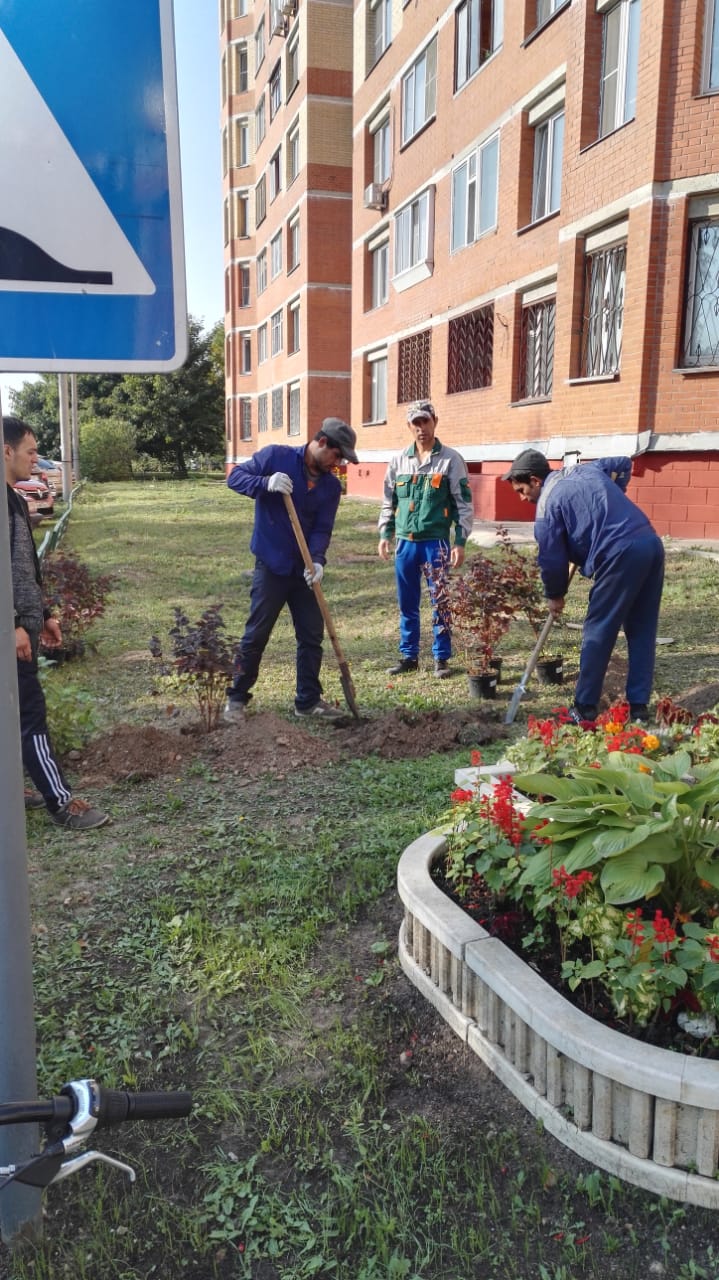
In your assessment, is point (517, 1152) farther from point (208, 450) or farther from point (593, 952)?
point (208, 450)

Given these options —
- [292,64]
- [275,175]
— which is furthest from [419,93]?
[275,175]

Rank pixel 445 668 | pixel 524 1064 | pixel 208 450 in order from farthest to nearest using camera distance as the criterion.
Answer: pixel 208 450 → pixel 445 668 → pixel 524 1064

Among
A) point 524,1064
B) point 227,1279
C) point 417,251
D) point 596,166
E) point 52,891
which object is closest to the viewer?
point 227,1279

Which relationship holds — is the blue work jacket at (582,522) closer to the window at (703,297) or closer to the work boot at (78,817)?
the work boot at (78,817)

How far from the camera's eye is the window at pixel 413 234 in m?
20.1

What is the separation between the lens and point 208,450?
197 feet

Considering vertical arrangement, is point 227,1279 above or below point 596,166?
below

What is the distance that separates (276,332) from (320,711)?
3168cm

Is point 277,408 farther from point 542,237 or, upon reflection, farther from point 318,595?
point 318,595

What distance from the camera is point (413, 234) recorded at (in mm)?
21297

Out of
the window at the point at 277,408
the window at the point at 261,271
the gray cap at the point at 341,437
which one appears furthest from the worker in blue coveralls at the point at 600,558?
the window at the point at 261,271

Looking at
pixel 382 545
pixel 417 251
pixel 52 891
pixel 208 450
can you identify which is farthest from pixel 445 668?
pixel 208 450

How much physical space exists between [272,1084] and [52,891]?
5.17ft

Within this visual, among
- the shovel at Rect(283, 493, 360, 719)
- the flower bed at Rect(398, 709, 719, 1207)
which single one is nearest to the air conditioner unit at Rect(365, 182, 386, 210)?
the shovel at Rect(283, 493, 360, 719)
